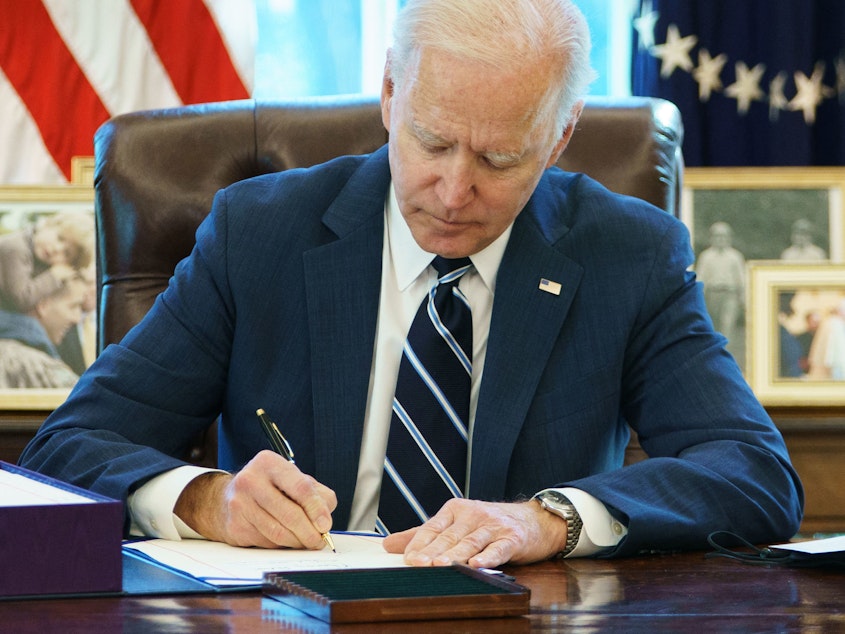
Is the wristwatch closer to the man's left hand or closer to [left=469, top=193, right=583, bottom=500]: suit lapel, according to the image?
the man's left hand

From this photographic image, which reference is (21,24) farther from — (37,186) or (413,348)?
(413,348)

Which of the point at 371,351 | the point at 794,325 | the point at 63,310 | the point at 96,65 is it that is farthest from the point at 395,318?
the point at 96,65

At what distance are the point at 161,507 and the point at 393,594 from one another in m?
0.57

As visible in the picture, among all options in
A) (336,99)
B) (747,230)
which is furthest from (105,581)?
(747,230)

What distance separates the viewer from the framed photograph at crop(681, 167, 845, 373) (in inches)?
117

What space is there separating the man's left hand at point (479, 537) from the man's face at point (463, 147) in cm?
50

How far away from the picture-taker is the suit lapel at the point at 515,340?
187 centimetres

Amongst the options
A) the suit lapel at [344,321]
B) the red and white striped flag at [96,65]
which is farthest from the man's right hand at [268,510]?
the red and white striped flag at [96,65]

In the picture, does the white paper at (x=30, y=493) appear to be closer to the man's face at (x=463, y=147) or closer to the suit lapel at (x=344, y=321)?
the suit lapel at (x=344, y=321)

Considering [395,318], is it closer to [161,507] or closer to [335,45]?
[161,507]

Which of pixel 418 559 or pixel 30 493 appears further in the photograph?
pixel 418 559

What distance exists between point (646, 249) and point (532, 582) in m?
0.88

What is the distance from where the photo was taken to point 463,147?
175 cm

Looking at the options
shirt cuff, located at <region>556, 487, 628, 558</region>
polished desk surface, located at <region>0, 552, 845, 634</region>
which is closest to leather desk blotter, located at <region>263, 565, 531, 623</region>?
polished desk surface, located at <region>0, 552, 845, 634</region>
